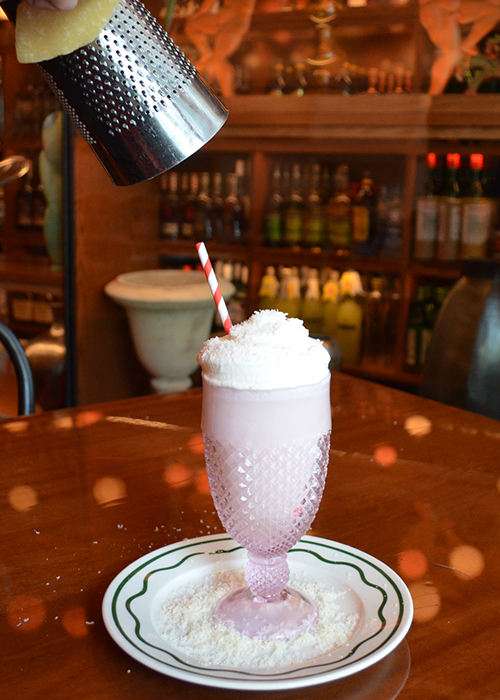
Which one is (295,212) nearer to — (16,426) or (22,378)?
(22,378)

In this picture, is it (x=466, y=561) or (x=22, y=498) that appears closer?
(x=466, y=561)

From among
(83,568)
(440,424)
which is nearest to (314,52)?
(440,424)

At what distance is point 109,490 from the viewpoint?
89 centimetres

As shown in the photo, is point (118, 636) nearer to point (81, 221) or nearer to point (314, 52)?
point (81, 221)

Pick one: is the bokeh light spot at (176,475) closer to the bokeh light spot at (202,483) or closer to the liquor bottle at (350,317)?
the bokeh light spot at (202,483)

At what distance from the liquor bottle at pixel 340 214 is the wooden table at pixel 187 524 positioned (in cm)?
223

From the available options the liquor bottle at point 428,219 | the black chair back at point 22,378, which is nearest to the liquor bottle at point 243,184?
the liquor bottle at point 428,219

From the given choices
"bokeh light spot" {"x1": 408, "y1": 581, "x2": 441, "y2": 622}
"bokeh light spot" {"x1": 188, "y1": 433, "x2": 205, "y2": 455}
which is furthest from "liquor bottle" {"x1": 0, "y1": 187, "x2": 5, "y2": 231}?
"bokeh light spot" {"x1": 408, "y1": 581, "x2": 441, "y2": 622}

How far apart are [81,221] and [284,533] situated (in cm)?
297

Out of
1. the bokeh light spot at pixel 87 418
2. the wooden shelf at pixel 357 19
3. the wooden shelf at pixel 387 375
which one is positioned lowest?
the wooden shelf at pixel 387 375

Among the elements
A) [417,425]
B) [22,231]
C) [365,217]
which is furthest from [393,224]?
[417,425]

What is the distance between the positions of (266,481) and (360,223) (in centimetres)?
289

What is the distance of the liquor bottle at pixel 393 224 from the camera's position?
10.8 feet

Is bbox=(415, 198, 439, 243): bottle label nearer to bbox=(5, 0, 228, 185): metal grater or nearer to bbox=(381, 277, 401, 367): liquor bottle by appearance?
bbox=(381, 277, 401, 367): liquor bottle
